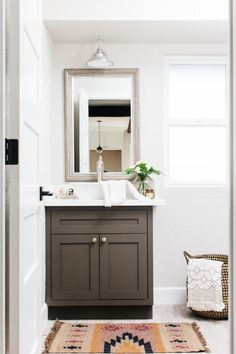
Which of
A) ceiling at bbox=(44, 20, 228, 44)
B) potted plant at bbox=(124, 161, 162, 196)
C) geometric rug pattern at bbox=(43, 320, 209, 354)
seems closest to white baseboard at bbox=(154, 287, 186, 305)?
geometric rug pattern at bbox=(43, 320, 209, 354)

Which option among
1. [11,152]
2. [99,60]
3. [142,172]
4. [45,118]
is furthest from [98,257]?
[11,152]

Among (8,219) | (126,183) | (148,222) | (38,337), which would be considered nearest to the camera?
(8,219)

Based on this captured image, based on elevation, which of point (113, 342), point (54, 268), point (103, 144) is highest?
point (103, 144)

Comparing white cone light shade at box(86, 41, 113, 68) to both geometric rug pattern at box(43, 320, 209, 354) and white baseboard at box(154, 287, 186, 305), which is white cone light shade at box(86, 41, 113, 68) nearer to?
white baseboard at box(154, 287, 186, 305)

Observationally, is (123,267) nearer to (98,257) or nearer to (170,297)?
(98,257)

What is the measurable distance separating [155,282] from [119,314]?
2.05ft

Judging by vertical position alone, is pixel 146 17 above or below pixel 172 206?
above

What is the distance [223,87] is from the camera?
4414mm

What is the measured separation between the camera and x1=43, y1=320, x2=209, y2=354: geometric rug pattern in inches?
121

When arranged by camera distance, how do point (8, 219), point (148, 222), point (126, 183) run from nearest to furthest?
1. point (8, 219)
2. point (148, 222)
3. point (126, 183)

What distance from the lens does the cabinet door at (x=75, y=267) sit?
12.2 ft

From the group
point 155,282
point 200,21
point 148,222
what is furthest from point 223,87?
point 155,282

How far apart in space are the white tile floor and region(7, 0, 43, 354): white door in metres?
1.55

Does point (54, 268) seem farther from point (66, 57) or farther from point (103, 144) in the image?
point (66, 57)
